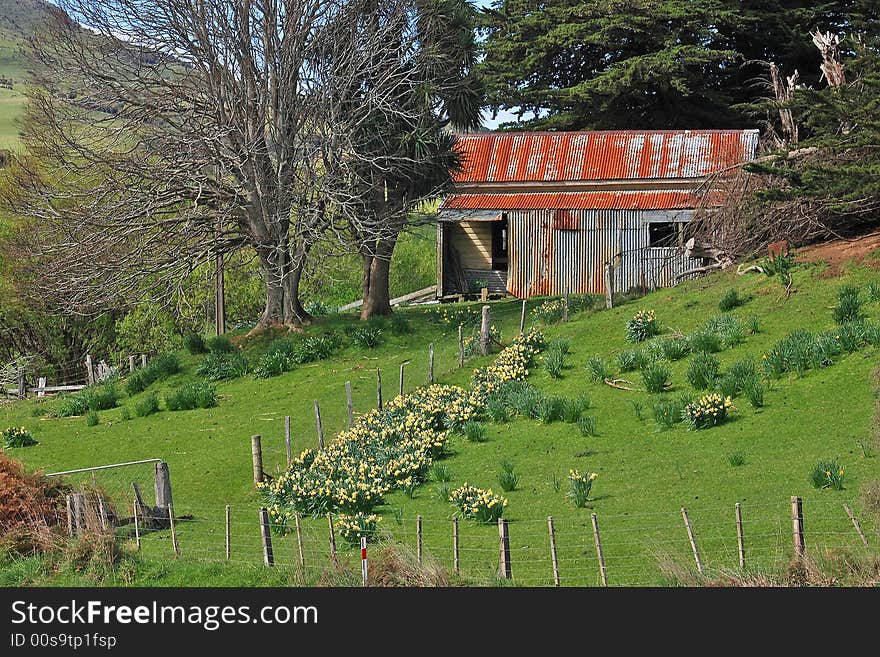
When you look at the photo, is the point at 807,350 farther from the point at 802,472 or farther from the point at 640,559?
the point at 640,559

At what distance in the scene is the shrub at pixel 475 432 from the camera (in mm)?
19673

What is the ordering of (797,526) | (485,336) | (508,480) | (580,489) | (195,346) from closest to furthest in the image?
(797,526) → (580,489) → (508,480) → (485,336) → (195,346)

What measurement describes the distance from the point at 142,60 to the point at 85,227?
16.4 feet

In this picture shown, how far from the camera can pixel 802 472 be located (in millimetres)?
14906

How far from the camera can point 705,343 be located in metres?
21.9

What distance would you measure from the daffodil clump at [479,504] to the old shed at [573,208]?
75.7ft

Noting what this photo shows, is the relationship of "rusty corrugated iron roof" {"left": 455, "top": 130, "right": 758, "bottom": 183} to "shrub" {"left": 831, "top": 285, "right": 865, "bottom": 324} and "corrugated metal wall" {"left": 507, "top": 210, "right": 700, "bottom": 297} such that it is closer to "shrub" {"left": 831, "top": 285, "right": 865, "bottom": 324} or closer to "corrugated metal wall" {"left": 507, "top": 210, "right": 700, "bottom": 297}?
"corrugated metal wall" {"left": 507, "top": 210, "right": 700, "bottom": 297}

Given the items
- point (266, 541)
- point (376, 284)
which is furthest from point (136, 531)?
point (376, 284)

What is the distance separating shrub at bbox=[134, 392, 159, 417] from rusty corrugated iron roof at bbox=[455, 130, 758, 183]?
1758cm

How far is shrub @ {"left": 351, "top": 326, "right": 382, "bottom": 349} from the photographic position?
32.0m

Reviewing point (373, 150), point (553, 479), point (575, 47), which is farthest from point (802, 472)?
point (575, 47)

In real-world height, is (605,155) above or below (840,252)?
above

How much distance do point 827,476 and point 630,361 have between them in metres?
7.99

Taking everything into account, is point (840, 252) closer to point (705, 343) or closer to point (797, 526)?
point (705, 343)
